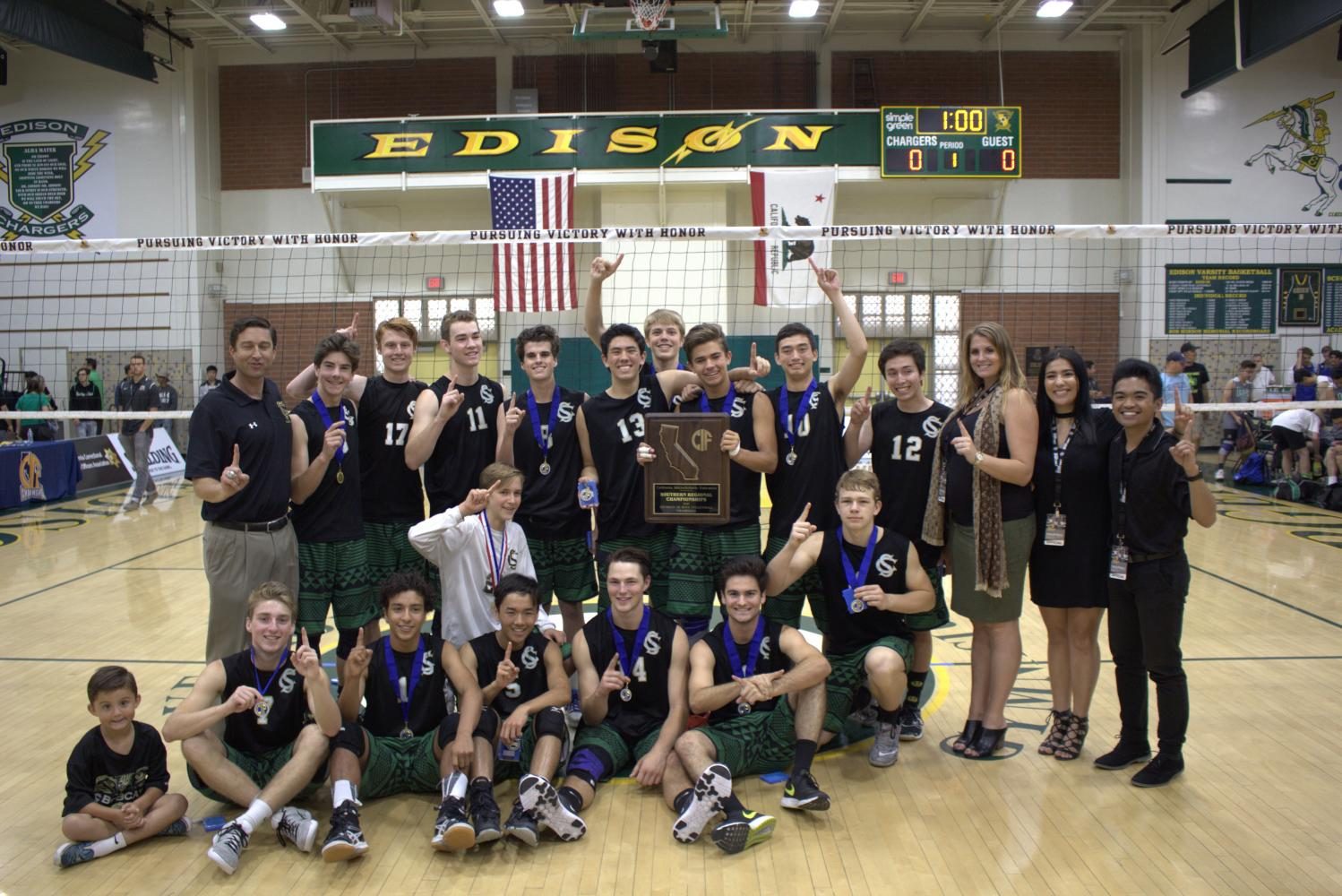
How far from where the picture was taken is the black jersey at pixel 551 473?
5496 millimetres

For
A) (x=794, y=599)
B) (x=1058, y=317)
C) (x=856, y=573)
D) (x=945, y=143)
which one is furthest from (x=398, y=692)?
(x=1058, y=317)

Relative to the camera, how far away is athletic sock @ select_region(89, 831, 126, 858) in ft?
13.6

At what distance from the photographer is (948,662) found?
22.6 ft

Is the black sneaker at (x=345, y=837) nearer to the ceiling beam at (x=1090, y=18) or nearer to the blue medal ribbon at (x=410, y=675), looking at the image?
the blue medal ribbon at (x=410, y=675)

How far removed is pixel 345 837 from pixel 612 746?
129 centimetres

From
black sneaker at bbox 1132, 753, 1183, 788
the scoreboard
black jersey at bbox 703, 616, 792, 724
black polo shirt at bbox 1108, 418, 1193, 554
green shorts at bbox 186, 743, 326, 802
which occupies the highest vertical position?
the scoreboard

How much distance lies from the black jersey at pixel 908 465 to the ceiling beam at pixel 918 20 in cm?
1526

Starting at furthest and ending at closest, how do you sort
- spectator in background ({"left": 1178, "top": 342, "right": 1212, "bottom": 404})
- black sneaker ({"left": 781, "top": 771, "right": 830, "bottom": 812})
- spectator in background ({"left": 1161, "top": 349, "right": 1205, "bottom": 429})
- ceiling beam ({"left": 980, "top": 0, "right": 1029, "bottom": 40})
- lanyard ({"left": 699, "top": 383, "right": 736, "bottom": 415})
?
1. ceiling beam ({"left": 980, "top": 0, "right": 1029, "bottom": 40})
2. spectator in background ({"left": 1178, "top": 342, "right": 1212, "bottom": 404})
3. spectator in background ({"left": 1161, "top": 349, "right": 1205, "bottom": 429})
4. lanyard ({"left": 699, "top": 383, "right": 736, "bottom": 415})
5. black sneaker ({"left": 781, "top": 771, "right": 830, "bottom": 812})

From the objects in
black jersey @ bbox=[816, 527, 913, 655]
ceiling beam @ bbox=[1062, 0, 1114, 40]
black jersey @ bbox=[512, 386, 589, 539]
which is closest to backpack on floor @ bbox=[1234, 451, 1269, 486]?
ceiling beam @ bbox=[1062, 0, 1114, 40]

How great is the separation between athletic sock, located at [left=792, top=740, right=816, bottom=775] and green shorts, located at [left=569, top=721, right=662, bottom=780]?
649 mm

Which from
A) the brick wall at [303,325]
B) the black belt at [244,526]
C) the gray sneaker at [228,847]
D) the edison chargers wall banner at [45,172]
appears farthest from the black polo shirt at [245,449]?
the edison chargers wall banner at [45,172]

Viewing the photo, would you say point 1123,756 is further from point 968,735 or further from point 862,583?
point 862,583

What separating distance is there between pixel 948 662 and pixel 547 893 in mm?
3892

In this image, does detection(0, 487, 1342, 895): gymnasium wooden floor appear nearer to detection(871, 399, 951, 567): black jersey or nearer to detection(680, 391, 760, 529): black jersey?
detection(871, 399, 951, 567): black jersey
